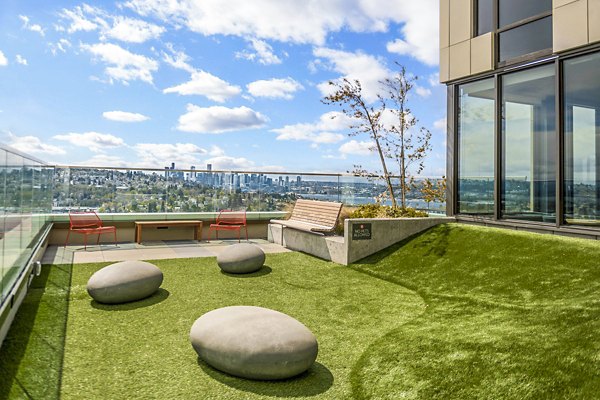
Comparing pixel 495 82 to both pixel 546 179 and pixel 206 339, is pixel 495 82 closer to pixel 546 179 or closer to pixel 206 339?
pixel 546 179

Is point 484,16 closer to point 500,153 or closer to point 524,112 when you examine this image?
point 524,112

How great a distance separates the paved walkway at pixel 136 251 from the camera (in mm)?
9434

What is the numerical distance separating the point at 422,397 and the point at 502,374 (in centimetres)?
74

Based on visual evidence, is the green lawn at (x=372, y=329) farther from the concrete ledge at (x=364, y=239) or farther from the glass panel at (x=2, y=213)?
the concrete ledge at (x=364, y=239)

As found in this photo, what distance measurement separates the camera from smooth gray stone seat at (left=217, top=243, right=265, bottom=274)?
8172 millimetres

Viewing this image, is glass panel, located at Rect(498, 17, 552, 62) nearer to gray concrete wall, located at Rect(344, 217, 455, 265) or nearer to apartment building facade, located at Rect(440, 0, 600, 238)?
apartment building facade, located at Rect(440, 0, 600, 238)

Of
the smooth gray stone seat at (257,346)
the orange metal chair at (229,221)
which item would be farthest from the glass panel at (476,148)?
Answer: the smooth gray stone seat at (257,346)

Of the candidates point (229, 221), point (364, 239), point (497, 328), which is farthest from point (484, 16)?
point (229, 221)

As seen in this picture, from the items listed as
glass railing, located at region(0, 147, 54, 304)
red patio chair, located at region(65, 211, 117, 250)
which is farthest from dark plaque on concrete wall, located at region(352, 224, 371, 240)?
red patio chair, located at region(65, 211, 117, 250)

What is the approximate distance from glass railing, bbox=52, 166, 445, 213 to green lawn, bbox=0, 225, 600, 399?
4.27m

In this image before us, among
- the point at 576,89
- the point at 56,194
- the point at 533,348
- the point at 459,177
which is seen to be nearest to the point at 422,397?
the point at 533,348

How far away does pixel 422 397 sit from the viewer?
3.60 m

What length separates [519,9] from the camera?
9.17 metres

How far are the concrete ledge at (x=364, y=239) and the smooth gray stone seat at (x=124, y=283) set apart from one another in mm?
4097
